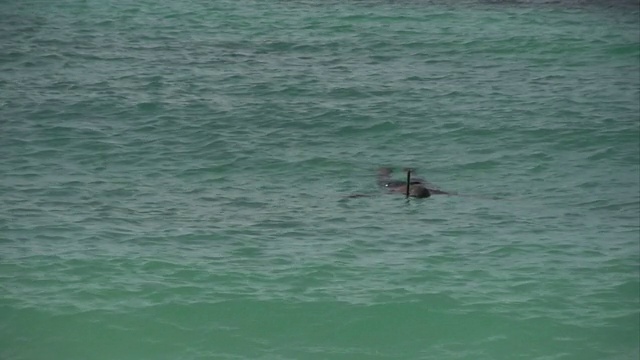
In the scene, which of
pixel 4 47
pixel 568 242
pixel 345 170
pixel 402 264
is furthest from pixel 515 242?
pixel 4 47

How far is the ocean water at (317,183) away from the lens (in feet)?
42.8

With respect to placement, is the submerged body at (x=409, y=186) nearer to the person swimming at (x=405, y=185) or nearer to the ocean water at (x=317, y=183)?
the person swimming at (x=405, y=185)

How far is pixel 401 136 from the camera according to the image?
20.9 meters

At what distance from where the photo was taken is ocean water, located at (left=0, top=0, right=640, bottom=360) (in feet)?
42.8

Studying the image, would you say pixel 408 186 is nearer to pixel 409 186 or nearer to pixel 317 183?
pixel 409 186

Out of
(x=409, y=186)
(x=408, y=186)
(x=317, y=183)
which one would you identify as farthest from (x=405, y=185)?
(x=317, y=183)

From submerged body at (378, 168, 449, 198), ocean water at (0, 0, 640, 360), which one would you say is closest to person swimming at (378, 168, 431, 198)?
submerged body at (378, 168, 449, 198)

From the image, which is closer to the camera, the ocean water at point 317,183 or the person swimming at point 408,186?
the ocean water at point 317,183

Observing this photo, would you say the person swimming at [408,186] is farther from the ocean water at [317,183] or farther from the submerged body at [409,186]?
the ocean water at [317,183]

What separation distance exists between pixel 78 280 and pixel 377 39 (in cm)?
1509

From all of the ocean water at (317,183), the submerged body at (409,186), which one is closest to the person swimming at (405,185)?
the submerged body at (409,186)

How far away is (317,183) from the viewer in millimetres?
18141

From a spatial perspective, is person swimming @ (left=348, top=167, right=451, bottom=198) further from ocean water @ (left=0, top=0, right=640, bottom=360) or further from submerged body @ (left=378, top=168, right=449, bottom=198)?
ocean water @ (left=0, top=0, right=640, bottom=360)

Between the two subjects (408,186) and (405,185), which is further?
(405,185)
